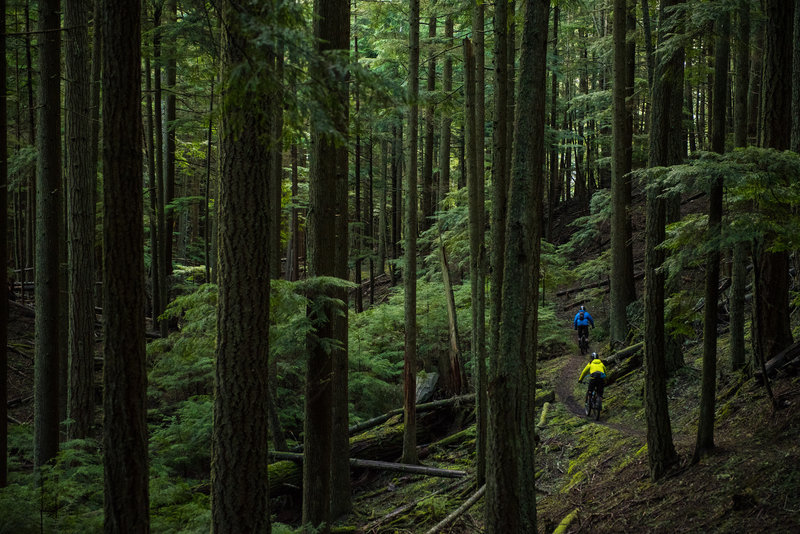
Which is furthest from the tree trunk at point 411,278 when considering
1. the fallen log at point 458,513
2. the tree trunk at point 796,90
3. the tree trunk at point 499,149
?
the tree trunk at point 796,90

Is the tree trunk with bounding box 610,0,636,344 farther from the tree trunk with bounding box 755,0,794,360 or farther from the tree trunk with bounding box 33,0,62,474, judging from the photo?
the tree trunk with bounding box 33,0,62,474

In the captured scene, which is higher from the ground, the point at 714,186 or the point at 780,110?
the point at 780,110

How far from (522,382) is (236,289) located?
3.61 meters

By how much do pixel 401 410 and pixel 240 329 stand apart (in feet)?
31.1

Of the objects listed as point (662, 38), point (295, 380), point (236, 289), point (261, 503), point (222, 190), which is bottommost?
point (295, 380)

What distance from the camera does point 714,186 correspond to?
272 inches

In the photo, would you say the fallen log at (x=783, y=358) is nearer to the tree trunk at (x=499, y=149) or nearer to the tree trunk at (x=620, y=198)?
the tree trunk at (x=499, y=149)

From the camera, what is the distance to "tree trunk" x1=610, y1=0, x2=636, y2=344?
1502 centimetres

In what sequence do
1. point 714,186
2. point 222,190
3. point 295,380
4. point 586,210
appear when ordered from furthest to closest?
point 586,210 < point 295,380 < point 714,186 < point 222,190

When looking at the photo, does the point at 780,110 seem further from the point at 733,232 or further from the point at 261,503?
the point at 261,503

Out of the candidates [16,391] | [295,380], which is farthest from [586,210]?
[16,391]

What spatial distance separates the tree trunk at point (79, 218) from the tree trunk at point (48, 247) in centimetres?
56

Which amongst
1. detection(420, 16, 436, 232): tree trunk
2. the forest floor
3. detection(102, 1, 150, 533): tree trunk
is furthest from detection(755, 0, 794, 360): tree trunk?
detection(420, 16, 436, 232): tree trunk

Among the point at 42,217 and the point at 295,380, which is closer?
the point at 42,217
